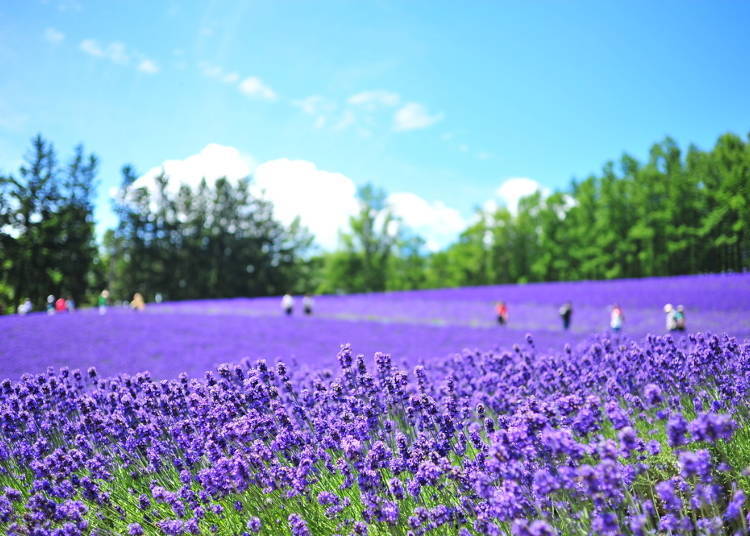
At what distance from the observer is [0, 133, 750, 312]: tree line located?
106 feet

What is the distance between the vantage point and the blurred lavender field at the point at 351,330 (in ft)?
39.2

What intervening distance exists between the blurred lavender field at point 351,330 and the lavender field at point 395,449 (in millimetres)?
3612

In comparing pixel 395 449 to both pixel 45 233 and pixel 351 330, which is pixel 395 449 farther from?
pixel 45 233

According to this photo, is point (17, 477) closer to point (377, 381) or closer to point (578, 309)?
point (377, 381)

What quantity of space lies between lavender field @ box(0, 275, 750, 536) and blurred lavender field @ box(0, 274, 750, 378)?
142 inches

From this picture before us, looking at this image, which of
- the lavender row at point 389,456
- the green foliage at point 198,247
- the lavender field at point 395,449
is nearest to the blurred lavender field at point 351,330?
the lavender field at point 395,449

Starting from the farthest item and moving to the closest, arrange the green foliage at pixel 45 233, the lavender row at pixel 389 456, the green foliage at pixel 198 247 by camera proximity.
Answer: the green foliage at pixel 198 247, the green foliage at pixel 45 233, the lavender row at pixel 389 456

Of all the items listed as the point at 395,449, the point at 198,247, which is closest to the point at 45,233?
the point at 198,247

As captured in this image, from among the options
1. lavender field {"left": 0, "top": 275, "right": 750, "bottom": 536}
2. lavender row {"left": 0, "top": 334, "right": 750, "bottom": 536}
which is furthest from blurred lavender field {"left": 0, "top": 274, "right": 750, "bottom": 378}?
lavender row {"left": 0, "top": 334, "right": 750, "bottom": 536}

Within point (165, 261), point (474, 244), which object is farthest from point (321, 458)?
point (474, 244)

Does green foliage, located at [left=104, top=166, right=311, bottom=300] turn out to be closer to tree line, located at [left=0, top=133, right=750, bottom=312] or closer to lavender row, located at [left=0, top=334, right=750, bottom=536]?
tree line, located at [left=0, top=133, right=750, bottom=312]

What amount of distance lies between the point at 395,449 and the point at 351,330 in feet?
50.3

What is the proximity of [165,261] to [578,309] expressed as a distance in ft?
132

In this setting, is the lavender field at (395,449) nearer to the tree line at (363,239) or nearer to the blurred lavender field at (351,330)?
the blurred lavender field at (351,330)
